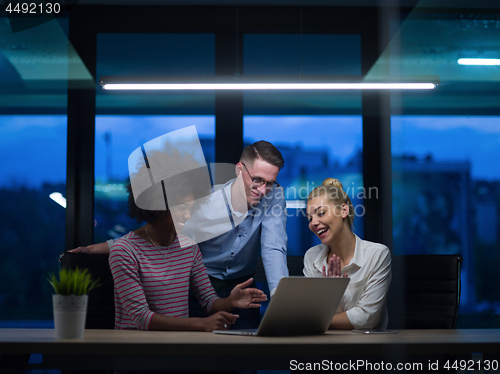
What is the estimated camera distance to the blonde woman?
1876mm

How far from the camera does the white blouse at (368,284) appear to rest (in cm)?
194

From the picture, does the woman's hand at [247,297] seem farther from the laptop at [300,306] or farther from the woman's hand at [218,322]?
the laptop at [300,306]

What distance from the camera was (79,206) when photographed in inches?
140

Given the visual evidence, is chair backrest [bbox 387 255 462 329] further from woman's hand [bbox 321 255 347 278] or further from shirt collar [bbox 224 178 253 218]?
shirt collar [bbox 224 178 253 218]

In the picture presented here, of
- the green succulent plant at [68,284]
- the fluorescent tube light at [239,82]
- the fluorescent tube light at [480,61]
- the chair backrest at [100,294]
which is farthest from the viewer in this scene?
the fluorescent tube light at [480,61]

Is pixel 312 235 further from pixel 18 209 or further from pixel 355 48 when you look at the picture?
pixel 18 209

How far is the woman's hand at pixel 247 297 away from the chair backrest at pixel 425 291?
2.70 ft

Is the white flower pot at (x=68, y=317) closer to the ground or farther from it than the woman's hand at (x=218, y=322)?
farther from it

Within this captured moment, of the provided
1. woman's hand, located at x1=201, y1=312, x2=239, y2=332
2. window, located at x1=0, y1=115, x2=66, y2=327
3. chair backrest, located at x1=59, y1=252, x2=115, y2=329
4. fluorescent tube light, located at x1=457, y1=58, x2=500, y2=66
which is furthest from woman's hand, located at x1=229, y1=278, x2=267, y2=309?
fluorescent tube light, located at x1=457, y1=58, x2=500, y2=66

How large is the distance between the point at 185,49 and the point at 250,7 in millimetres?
605

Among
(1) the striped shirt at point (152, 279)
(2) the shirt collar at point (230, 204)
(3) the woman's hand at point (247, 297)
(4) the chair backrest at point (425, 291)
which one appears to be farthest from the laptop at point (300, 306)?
(2) the shirt collar at point (230, 204)

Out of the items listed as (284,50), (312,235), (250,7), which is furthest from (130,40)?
(312,235)

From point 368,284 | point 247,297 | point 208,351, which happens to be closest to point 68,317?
point 208,351

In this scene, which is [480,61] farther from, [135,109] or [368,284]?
[135,109]
